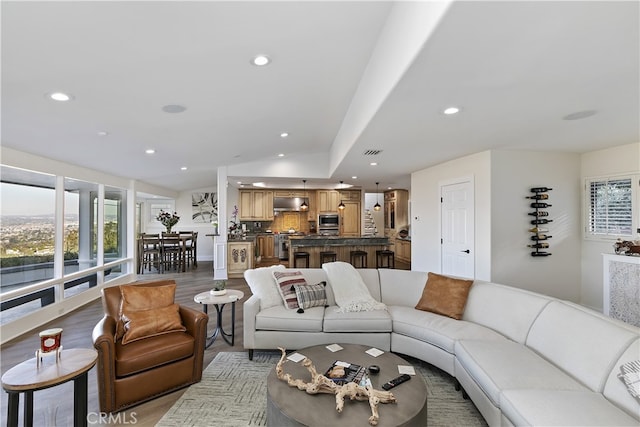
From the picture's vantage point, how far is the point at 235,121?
4.09 meters

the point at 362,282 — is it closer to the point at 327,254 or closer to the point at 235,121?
the point at 235,121

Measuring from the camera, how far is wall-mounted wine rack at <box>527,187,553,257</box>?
451cm

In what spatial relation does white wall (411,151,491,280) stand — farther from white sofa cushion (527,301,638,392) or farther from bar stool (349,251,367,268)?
white sofa cushion (527,301,638,392)

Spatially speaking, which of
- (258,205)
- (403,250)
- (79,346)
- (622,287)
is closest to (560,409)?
(622,287)

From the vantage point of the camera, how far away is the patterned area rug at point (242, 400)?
7.25 feet

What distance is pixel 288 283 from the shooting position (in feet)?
11.5

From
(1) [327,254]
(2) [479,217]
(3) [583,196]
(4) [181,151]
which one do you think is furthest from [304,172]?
(3) [583,196]

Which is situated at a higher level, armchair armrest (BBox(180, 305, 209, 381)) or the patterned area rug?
armchair armrest (BBox(180, 305, 209, 381))

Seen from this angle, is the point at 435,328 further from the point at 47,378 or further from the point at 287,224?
the point at 287,224

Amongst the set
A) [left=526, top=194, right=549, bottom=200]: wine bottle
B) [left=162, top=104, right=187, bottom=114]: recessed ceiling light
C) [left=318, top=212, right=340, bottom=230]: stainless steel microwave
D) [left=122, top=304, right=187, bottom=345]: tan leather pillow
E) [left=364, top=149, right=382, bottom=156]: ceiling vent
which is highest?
[left=162, top=104, right=187, bottom=114]: recessed ceiling light

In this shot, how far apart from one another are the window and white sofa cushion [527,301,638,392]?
9.43 ft

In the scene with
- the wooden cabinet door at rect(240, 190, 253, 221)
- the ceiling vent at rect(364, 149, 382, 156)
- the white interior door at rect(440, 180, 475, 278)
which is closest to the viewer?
the ceiling vent at rect(364, 149, 382, 156)

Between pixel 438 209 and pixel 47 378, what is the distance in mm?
5572

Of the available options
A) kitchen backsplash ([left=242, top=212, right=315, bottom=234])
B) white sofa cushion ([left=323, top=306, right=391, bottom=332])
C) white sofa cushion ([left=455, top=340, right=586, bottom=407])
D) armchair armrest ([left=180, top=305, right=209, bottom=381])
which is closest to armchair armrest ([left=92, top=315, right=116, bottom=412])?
armchair armrest ([left=180, top=305, right=209, bottom=381])
